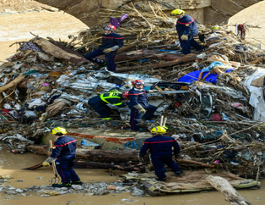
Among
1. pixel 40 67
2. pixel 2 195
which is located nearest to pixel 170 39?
pixel 40 67

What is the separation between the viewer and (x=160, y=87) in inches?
375

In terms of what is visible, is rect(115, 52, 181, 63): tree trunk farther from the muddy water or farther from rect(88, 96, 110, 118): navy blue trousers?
the muddy water

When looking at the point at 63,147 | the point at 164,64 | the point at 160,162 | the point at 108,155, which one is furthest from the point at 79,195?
the point at 164,64

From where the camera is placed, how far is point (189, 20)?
1055 cm

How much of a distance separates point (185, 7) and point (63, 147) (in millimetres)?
8754

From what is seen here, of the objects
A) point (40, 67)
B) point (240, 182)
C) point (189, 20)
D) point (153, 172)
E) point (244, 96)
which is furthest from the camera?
point (40, 67)

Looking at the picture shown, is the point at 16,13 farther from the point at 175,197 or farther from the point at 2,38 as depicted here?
the point at 175,197

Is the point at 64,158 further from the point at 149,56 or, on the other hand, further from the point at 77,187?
the point at 149,56

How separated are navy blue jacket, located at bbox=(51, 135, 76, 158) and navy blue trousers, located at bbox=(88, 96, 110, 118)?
2.10 m

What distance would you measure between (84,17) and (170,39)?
3.92m

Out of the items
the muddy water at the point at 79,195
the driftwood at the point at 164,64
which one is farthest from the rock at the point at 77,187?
the driftwood at the point at 164,64

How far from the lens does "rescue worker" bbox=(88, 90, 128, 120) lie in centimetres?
855

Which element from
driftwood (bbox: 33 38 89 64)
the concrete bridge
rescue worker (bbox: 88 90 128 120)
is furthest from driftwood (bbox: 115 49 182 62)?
rescue worker (bbox: 88 90 128 120)

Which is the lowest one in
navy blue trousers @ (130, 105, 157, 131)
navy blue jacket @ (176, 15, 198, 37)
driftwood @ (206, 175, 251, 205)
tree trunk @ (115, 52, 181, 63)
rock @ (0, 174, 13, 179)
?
rock @ (0, 174, 13, 179)
